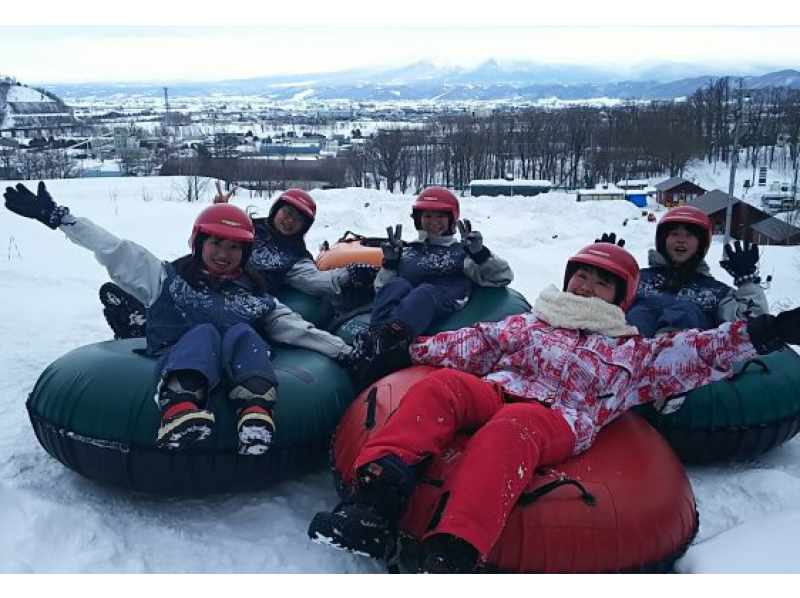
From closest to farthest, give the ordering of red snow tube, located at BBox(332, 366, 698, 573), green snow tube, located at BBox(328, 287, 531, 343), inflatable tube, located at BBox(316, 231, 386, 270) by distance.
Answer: red snow tube, located at BBox(332, 366, 698, 573)
green snow tube, located at BBox(328, 287, 531, 343)
inflatable tube, located at BBox(316, 231, 386, 270)

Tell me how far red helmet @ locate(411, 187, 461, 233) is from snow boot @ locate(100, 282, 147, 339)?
187 cm

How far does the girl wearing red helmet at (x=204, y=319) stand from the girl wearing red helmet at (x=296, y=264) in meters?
1.04

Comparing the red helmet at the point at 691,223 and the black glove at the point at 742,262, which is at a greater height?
the red helmet at the point at 691,223

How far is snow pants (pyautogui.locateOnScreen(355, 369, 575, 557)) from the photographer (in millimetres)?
2287

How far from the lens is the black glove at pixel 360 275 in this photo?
189 inches

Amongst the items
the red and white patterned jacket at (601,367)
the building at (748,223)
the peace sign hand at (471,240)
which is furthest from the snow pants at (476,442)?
the building at (748,223)

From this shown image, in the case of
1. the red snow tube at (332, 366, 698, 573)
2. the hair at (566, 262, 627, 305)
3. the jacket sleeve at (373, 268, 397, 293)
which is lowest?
the red snow tube at (332, 366, 698, 573)

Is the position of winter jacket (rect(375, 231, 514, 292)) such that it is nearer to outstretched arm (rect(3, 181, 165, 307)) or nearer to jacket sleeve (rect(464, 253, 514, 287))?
jacket sleeve (rect(464, 253, 514, 287))

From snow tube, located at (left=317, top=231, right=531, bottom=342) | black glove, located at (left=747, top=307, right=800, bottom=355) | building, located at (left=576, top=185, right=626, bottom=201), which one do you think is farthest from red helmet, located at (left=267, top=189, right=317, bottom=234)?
building, located at (left=576, top=185, right=626, bottom=201)

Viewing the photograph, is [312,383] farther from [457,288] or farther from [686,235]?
[686,235]

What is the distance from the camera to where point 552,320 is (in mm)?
3068

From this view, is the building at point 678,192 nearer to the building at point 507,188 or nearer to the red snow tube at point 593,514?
the building at point 507,188

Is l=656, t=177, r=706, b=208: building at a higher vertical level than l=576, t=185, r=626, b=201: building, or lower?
lower

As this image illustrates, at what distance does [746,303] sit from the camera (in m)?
3.94
